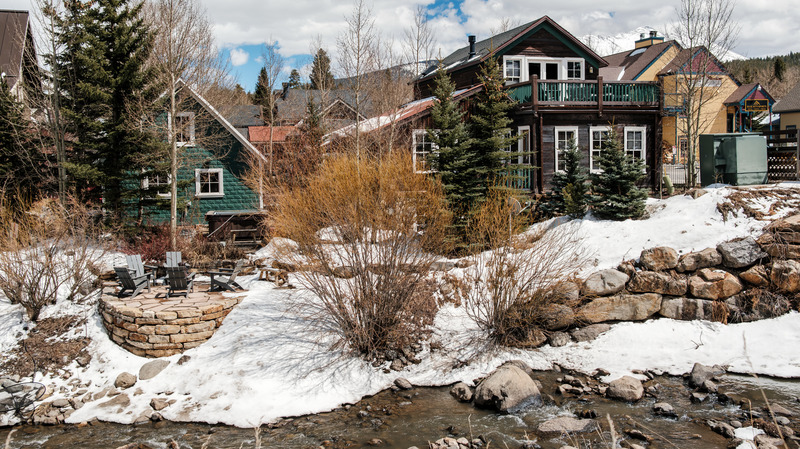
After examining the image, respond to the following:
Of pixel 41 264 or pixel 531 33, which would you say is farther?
pixel 531 33

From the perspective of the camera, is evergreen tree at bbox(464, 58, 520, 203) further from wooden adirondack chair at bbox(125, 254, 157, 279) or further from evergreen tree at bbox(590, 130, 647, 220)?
wooden adirondack chair at bbox(125, 254, 157, 279)

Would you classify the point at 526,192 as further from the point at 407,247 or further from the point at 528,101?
the point at 407,247

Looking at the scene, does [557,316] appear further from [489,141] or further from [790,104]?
[790,104]

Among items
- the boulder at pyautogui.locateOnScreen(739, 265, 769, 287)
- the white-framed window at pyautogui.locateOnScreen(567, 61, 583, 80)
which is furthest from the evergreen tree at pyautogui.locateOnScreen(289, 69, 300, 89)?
the boulder at pyautogui.locateOnScreen(739, 265, 769, 287)

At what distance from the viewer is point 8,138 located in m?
18.7

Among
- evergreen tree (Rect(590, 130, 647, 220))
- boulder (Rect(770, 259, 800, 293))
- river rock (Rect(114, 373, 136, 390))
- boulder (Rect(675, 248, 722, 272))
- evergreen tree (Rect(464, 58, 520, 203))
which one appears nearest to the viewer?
river rock (Rect(114, 373, 136, 390))

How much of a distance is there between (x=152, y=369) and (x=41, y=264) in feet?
14.8

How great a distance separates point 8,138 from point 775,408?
22318mm

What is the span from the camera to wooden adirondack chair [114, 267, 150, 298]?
1313cm

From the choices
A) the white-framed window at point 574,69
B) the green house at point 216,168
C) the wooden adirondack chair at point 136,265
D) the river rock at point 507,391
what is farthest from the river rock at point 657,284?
the green house at point 216,168

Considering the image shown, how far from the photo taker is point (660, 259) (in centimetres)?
1345

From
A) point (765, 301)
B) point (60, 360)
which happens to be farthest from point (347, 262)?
point (765, 301)

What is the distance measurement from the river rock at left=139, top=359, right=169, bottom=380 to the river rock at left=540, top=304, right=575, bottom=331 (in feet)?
26.8

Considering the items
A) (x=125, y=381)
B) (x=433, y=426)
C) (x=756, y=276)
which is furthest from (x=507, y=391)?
(x=125, y=381)
